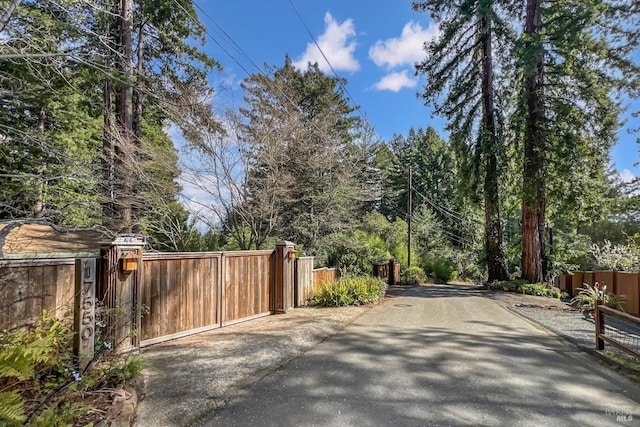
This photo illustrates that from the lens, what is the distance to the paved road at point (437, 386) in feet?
9.89

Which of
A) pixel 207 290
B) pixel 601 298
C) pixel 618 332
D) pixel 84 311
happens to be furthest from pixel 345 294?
pixel 84 311

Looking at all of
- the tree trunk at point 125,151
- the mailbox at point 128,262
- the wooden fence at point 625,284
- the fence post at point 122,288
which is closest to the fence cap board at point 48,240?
the tree trunk at point 125,151

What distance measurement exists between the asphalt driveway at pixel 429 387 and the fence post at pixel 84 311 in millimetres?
1086

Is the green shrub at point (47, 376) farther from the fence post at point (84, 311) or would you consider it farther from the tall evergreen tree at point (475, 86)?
the tall evergreen tree at point (475, 86)

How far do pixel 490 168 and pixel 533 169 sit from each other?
2.32 metres

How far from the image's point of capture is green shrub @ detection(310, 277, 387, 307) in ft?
28.5

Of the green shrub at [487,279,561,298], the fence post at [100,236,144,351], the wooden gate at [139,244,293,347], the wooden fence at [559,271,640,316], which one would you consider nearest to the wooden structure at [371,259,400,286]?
the green shrub at [487,279,561,298]

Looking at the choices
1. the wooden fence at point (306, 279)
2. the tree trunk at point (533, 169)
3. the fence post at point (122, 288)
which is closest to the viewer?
the fence post at point (122, 288)

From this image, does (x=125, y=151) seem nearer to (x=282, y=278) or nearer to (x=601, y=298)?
(x=282, y=278)

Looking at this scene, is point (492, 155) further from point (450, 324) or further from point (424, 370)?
point (424, 370)

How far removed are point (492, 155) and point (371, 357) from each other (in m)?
12.5

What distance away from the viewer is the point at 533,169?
1232cm

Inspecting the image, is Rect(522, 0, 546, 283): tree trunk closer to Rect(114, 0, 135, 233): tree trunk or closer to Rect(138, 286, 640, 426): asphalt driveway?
Rect(138, 286, 640, 426): asphalt driveway

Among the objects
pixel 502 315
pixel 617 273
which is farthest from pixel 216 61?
pixel 617 273
